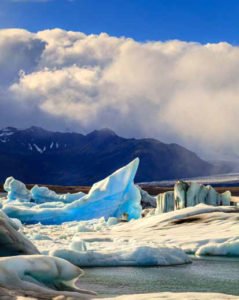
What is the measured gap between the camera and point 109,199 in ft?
103

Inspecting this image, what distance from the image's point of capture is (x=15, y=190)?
46.8 meters

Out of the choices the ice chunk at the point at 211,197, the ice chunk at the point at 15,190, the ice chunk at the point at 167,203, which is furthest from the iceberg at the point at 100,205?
the ice chunk at the point at 15,190

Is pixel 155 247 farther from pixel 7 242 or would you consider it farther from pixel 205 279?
pixel 7 242

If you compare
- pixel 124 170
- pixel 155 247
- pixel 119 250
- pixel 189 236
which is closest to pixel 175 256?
pixel 155 247

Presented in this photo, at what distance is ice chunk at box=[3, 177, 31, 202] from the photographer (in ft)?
152

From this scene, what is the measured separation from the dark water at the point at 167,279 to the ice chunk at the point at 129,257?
42 centimetres

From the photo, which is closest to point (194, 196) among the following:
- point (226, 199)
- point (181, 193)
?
point (181, 193)

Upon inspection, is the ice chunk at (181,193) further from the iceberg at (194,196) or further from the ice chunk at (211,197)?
the ice chunk at (211,197)

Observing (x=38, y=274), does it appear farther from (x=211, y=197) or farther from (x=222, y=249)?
(x=211, y=197)

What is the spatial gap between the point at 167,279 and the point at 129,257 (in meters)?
2.14

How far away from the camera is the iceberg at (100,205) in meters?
30.1

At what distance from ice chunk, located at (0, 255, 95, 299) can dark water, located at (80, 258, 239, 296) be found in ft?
4.20

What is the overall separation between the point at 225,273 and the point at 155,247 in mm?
1931

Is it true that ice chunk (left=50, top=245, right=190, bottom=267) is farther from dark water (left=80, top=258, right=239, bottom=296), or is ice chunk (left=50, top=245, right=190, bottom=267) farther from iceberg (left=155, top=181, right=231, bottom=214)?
iceberg (left=155, top=181, right=231, bottom=214)
